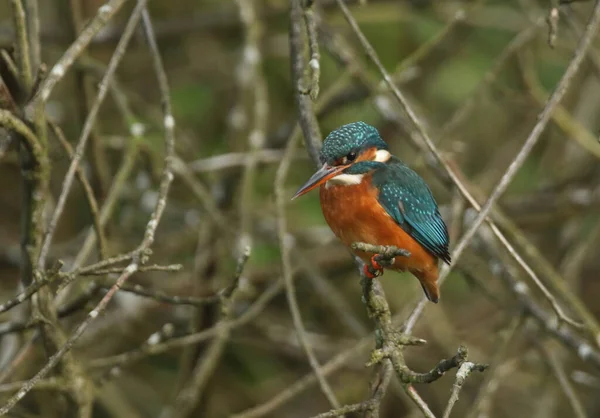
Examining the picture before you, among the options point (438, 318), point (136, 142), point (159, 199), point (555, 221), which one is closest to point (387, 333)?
point (159, 199)

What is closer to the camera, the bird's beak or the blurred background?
the bird's beak

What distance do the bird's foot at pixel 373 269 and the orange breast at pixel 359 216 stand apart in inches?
15.9

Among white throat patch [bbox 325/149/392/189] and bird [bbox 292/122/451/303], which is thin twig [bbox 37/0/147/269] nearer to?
bird [bbox 292/122/451/303]

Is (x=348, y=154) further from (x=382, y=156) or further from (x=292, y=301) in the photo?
(x=292, y=301)

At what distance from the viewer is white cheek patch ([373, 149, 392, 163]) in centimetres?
290

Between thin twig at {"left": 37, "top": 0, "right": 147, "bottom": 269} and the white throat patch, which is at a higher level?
thin twig at {"left": 37, "top": 0, "right": 147, "bottom": 269}

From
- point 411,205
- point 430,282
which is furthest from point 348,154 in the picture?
point 430,282

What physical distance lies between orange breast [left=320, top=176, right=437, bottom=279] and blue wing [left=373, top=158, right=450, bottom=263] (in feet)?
0.12

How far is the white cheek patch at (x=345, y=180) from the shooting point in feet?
9.00

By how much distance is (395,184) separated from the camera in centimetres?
288

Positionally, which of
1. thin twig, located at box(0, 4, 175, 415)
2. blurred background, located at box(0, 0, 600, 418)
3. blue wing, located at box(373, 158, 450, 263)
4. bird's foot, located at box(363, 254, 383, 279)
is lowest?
blurred background, located at box(0, 0, 600, 418)

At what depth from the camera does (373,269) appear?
90.4 inches

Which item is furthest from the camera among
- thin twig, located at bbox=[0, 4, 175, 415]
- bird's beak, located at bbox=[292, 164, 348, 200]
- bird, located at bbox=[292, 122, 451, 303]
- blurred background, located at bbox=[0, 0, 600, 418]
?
blurred background, located at bbox=[0, 0, 600, 418]

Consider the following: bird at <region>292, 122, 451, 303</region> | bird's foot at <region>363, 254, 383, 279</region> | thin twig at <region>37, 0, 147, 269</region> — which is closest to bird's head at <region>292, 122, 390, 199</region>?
bird at <region>292, 122, 451, 303</region>
